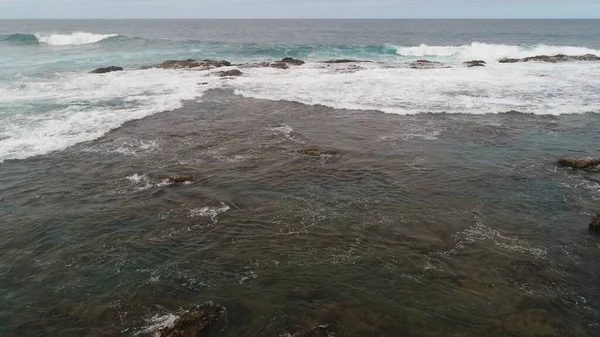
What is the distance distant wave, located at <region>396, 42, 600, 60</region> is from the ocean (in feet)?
145

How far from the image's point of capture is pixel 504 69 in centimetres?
4431

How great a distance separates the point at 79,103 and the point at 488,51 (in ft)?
223

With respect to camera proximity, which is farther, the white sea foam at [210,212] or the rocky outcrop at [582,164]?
the rocky outcrop at [582,164]

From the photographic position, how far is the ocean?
935cm

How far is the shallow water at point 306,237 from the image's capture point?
30.5 feet

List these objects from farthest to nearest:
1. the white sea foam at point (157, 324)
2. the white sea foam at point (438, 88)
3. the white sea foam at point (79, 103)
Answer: the white sea foam at point (438, 88), the white sea foam at point (79, 103), the white sea foam at point (157, 324)

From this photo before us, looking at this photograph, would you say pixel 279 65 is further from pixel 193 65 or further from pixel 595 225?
pixel 595 225

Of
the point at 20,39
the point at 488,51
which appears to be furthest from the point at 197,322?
the point at 20,39

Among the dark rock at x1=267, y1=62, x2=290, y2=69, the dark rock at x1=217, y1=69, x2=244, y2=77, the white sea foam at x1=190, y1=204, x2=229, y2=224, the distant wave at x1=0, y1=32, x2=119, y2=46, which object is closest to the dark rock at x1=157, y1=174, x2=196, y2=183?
the white sea foam at x1=190, y1=204, x2=229, y2=224

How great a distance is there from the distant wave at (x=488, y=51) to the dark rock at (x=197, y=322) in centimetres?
6871

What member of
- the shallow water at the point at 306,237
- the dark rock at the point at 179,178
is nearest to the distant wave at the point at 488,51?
the shallow water at the point at 306,237

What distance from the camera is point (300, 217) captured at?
13516 mm

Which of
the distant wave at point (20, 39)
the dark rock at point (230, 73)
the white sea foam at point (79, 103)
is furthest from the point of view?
the distant wave at point (20, 39)

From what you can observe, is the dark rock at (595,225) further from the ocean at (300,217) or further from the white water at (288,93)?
the white water at (288,93)
